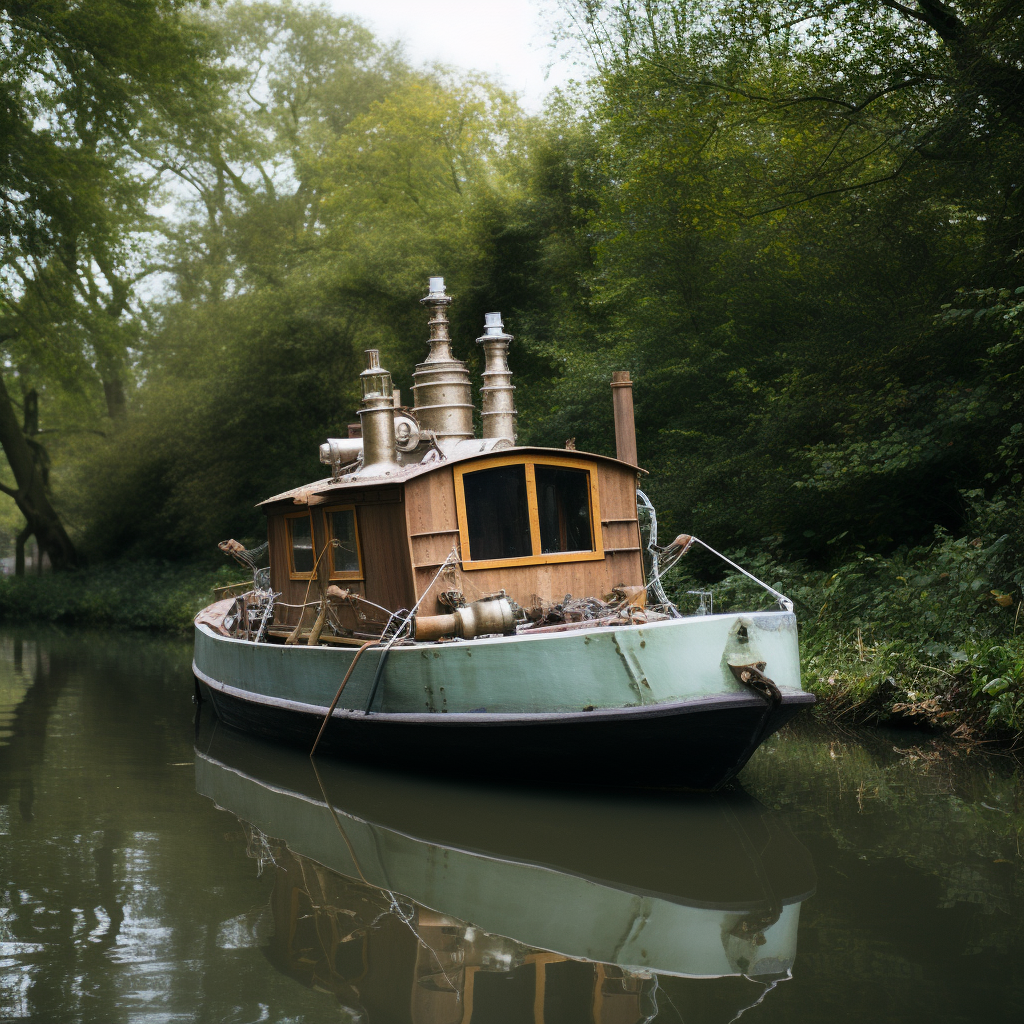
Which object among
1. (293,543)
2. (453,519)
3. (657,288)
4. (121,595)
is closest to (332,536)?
(293,543)

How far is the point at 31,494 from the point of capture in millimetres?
29016

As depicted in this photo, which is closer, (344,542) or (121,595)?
(344,542)

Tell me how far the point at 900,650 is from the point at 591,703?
4.37 meters

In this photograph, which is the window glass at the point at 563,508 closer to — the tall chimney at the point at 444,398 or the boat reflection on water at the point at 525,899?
the tall chimney at the point at 444,398

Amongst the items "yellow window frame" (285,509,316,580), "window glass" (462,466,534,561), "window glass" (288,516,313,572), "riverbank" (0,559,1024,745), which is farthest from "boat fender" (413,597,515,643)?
"riverbank" (0,559,1024,745)

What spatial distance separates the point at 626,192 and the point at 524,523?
9.03 metres

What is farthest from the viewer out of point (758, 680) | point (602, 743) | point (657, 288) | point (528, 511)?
point (657, 288)

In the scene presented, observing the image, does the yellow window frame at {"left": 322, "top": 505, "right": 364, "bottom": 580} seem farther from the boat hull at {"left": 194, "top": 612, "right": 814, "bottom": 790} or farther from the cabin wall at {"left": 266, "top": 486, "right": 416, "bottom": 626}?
the boat hull at {"left": 194, "top": 612, "right": 814, "bottom": 790}

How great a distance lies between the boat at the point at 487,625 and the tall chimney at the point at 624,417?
0.02 meters

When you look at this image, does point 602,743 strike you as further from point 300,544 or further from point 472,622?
point 300,544

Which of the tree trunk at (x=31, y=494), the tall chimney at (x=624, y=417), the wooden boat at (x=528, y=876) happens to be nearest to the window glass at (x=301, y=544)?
the wooden boat at (x=528, y=876)

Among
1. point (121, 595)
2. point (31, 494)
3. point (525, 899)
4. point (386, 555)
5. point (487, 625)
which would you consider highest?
point (31, 494)

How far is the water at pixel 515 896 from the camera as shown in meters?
4.32

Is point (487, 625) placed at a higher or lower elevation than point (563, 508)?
lower
